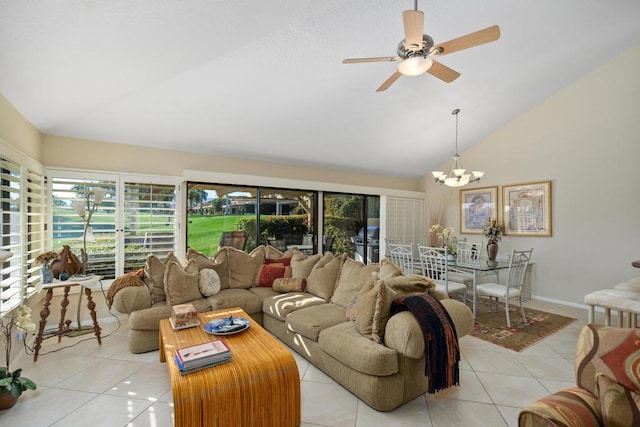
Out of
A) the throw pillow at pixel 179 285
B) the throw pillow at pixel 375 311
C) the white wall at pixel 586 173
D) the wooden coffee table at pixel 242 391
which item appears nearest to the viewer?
the wooden coffee table at pixel 242 391

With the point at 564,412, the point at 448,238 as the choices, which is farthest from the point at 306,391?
the point at 448,238

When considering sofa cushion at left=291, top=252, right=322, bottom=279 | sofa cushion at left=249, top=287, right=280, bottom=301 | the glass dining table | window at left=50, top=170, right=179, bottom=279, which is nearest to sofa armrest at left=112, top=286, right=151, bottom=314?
window at left=50, top=170, right=179, bottom=279

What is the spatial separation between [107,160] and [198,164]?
1.10 m

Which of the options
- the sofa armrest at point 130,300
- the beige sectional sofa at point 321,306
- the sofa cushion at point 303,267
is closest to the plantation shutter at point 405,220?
the sofa cushion at point 303,267

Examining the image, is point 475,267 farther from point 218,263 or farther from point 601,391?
point 218,263

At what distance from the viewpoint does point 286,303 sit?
324 centimetres

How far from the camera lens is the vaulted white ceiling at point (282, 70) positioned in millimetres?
1812

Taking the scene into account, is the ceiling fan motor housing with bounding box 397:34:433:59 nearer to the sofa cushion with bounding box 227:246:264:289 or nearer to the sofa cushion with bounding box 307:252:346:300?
the sofa cushion with bounding box 307:252:346:300

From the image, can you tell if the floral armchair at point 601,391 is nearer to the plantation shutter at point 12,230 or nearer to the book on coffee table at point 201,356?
the book on coffee table at point 201,356

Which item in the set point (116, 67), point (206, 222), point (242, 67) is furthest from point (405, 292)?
point (206, 222)

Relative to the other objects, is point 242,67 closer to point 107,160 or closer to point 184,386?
point 107,160

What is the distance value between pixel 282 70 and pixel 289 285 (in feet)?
8.19

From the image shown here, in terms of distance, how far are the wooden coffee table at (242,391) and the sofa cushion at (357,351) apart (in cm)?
48

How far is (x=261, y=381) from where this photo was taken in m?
1.78
